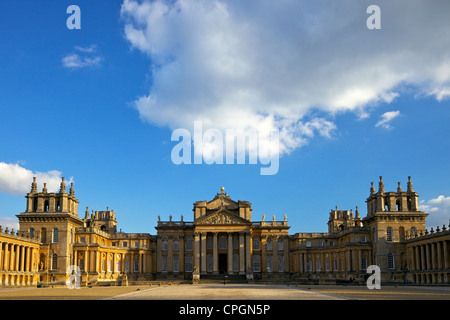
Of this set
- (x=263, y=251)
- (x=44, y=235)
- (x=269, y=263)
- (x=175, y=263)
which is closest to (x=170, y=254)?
(x=175, y=263)

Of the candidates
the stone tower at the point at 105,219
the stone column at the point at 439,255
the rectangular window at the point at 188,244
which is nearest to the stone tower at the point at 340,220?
the rectangular window at the point at 188,244

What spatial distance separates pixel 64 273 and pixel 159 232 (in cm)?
2272

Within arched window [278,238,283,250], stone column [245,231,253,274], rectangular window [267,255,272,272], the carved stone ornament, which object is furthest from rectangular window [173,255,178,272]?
arched window [278,238,283,250]

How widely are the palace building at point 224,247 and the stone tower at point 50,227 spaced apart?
153 millimetres

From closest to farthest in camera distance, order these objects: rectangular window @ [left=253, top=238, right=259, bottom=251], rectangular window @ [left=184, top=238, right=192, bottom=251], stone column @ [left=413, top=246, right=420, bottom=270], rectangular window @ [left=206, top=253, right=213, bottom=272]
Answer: stone column @ [left=413, top=246, right=420, bottom=270] < rectangular window @ [left=206, top=253, right=213, bottom=272] < rectangular window @ [left=253, top=238, right=259, bottom=251] < rectangular window @ [left=184, top=238, right=192, bottom=251]

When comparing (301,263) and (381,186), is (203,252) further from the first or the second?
(381,186)

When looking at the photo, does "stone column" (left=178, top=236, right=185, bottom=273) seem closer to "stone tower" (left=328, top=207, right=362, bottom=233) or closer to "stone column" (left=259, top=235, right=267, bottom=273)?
"stone column" (left=259, top=235, right=267, bottom=273)

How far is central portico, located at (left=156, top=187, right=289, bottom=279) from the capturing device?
9156cm

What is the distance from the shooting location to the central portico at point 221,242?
91.6m

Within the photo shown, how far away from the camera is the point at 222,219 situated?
302 ft

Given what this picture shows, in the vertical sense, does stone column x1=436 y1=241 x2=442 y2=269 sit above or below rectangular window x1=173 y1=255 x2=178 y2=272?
above

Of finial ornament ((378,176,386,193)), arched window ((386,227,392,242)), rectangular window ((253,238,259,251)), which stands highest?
finial ornament ((378,176,386,193))
